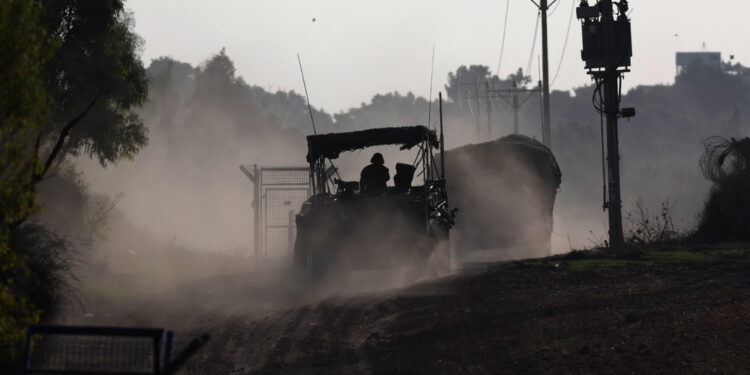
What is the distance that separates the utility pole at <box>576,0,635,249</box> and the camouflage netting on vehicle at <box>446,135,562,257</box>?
4657 mm

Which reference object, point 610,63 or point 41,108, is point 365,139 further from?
point 41,108

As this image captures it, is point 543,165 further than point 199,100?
No

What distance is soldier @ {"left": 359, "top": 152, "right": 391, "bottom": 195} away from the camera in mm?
23750

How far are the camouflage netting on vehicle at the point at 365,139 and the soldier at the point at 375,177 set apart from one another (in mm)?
860

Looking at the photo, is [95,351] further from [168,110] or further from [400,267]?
[168,110]

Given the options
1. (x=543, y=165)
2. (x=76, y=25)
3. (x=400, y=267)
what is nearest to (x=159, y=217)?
(x=543, y=165)

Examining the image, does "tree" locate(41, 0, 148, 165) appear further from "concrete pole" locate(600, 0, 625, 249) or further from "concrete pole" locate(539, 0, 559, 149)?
"concrete pole" locate(539, 0, 559, 149)

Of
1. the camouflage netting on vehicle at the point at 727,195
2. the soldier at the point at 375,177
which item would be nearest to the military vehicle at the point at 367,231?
the soldier at the point at 375,177

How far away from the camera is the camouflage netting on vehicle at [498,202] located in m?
34.1

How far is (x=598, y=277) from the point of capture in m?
20.5

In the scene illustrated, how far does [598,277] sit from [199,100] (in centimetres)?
9757

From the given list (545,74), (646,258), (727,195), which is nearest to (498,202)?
(727,195)

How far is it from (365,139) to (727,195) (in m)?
8.94

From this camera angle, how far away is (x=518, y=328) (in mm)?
15227
